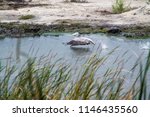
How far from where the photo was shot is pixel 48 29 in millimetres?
16297

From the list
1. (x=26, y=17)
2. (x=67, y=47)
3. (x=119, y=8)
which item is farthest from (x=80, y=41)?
(x=119, y=8)

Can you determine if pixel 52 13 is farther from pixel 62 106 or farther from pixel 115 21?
pixel 62 106

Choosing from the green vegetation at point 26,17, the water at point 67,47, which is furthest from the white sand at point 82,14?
the water at point 67,47

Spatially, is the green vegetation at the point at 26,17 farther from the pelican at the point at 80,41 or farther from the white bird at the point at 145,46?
the white bird at the point at 145,46

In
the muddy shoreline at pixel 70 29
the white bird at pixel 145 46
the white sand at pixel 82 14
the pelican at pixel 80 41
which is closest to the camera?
the white bird at pixel 145 46

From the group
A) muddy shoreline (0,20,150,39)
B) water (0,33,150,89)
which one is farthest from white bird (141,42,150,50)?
muddy shoreline (0,20,150,39)

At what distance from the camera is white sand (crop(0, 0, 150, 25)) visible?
1723 centimetres

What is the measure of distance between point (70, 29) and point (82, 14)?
6.78 ft

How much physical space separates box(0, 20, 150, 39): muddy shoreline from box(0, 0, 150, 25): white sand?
0.51m

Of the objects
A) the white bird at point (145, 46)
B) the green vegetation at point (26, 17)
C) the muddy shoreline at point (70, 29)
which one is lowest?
the green vegetation at point (26, 17)

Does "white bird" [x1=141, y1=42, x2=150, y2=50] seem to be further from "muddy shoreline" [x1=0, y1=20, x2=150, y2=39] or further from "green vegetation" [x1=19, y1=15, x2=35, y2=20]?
"green vegetation" [x1=19, y1=15, x2=35, y2=20]

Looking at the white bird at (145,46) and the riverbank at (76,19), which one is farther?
the riverbank at (76,19)

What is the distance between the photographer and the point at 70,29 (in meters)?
16.4

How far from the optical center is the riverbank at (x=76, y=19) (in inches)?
631
